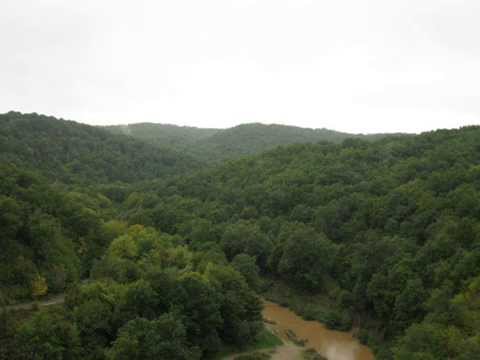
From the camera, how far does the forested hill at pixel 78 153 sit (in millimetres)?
92875

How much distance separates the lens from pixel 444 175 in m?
53.2

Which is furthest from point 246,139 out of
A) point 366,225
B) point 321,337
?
point 321,337

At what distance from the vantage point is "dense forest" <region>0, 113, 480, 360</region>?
29.6 metres

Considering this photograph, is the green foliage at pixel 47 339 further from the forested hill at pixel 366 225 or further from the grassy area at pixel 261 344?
→ the forested hill at pixel 366 225

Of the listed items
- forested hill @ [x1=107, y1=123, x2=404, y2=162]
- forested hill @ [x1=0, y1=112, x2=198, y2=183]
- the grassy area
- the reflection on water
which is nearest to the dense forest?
the grassy area

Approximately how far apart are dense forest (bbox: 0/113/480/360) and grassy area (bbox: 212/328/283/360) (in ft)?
1.92

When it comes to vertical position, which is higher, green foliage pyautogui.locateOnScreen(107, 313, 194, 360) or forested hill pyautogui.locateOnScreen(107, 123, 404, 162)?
forested hill pyautogui.locateOnScreen(107, 123, 404, 162)

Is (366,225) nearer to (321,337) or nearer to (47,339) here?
(321,337)

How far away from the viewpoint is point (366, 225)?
185 ft

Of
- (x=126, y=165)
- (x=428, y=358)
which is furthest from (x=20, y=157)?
(x=428, y=358)

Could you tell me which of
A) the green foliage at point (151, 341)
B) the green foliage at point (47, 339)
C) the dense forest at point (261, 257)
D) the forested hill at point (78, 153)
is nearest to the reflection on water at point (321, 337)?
the dense forest at point (261, 257)

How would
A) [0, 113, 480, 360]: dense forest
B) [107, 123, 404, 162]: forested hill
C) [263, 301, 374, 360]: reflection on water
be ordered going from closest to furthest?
[0, 113, 480, 360]: dense forest < [263, 301, 374, 360]: reflection on water < [107, 123, 404, 162]: forested hill

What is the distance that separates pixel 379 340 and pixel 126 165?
8766cm

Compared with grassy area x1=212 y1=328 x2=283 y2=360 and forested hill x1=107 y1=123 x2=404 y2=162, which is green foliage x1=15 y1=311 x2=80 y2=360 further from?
forested hill x1=107 y1=123 x2=404 y2=162
